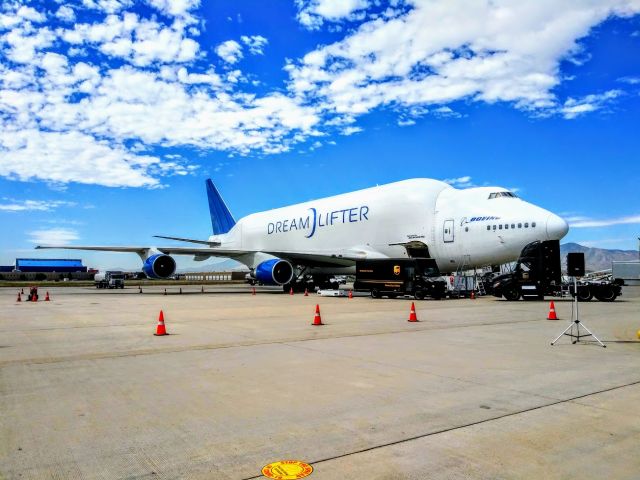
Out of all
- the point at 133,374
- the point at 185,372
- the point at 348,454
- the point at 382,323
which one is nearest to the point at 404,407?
the point at 348,454

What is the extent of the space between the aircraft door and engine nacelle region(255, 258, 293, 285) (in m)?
10.4

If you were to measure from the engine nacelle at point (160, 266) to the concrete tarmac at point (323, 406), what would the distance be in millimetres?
21052

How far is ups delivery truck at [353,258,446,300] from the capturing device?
2500 centimetres

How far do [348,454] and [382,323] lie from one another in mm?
10019

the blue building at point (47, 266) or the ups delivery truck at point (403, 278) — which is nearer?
the ups delivery truck at point (403, 278)

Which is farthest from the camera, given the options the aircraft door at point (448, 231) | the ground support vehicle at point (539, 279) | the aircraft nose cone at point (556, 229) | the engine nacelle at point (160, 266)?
the engine nacelle at point (160, 266)

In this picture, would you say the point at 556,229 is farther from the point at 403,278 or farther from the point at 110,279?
the point at 110,279

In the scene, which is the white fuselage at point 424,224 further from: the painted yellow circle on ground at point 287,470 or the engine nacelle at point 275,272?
the painted yellow circle on ground at point 287,470

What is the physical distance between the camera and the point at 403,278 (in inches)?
1009

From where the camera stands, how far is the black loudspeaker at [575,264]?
444 inches

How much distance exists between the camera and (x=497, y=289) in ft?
78.4

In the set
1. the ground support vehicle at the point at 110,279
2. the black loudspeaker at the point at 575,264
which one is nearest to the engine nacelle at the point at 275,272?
the black loudspeaker at the point at 575,264

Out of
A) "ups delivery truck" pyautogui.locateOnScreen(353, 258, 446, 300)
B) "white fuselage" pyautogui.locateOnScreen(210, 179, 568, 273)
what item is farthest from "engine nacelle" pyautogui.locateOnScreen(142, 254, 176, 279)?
"ups delivery truck" pyautogui.locateOnScreen(353, 258, 446, 300)

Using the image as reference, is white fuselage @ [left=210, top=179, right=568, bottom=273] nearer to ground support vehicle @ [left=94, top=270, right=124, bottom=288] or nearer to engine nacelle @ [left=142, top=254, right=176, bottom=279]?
engine nacelle @ [left=142, top=254, right=176, bottom=279]
